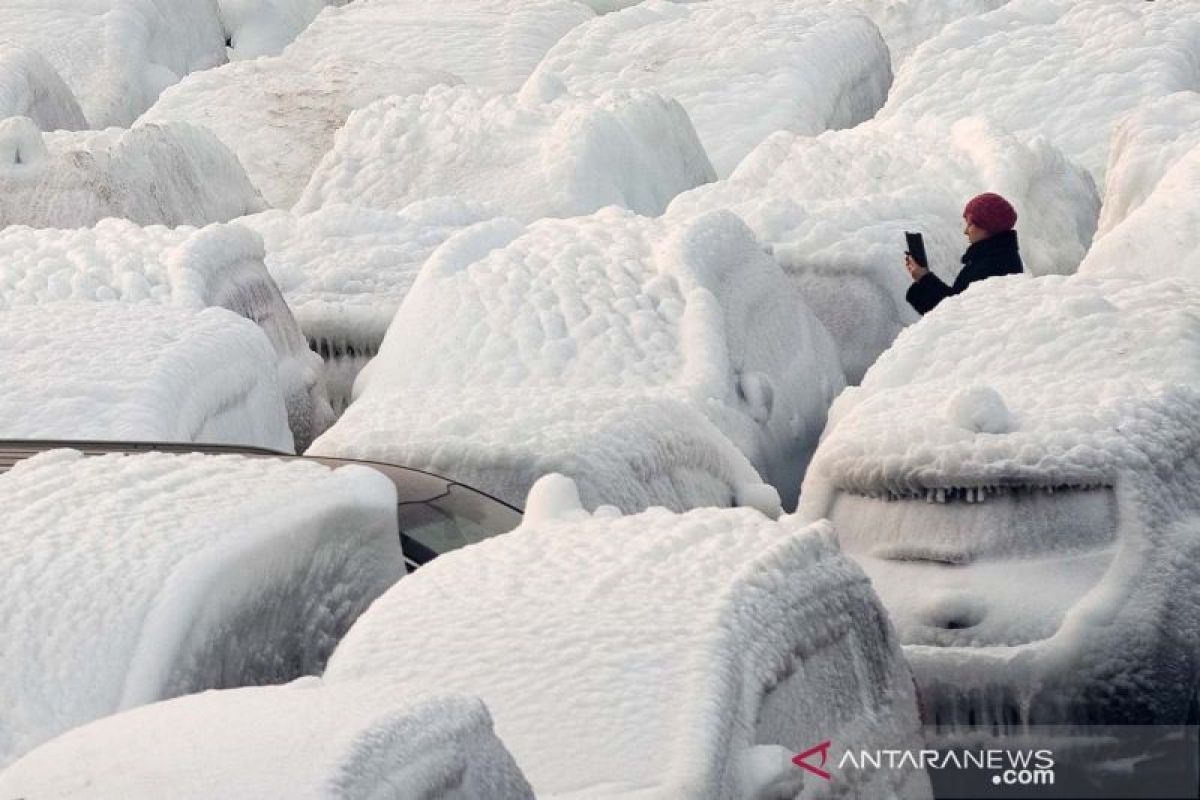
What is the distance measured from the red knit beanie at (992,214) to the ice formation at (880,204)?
250mm

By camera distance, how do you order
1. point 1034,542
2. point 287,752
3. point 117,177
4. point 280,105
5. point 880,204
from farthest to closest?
1. point 280,105
2. point 117,177
3. point 880,204
4. point 1034,542
5. point 287,752

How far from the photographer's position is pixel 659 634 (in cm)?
327

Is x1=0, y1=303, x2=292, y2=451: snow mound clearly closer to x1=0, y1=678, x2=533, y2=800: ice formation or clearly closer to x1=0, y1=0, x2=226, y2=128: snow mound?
x1=0, y1=678, x2=533, y2=800: ice formation

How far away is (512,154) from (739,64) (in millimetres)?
2446

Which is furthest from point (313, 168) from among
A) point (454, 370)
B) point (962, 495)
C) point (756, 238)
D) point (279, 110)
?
point (962, 495)

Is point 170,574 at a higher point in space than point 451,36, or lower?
higher

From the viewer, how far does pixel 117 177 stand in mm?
8891

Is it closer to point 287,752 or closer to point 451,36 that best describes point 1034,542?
point 287,752

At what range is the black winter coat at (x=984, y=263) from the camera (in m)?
Result: 7.33

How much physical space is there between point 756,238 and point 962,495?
8.99ft

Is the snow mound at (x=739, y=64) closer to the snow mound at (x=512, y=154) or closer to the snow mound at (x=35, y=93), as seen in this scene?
the snow mound at (x=512, y=154)

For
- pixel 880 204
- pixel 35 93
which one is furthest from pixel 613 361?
pixel 35 93

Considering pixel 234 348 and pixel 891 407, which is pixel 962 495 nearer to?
pixel 891 407

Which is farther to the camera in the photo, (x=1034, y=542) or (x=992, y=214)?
(x=992, y=214)
